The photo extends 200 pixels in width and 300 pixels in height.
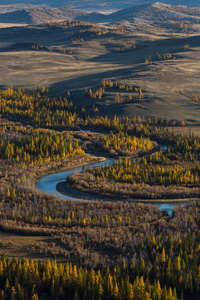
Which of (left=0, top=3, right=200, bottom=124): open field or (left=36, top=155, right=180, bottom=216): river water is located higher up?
(left=0, top=3, right=200, bottom=124): open field

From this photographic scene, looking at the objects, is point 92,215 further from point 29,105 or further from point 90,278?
point 29,105

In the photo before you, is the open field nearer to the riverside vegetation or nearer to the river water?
the riverside vegetation

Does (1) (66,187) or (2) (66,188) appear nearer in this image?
(2) (66,188)

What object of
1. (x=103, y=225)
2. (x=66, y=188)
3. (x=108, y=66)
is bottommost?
(x=66, y=188)

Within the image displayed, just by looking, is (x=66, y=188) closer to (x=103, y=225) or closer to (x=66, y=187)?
(x=66, y=187)

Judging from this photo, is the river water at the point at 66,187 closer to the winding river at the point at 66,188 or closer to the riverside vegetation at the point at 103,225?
the winding river at the point at 66,188

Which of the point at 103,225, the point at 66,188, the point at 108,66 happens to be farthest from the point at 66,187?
the point at 108,66

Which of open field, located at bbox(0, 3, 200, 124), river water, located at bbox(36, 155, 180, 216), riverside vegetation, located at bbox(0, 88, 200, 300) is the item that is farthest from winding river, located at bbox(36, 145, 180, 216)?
open field, located at bbox(0, 3, 200, 124)

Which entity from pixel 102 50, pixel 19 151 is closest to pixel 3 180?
pixel 19 151
